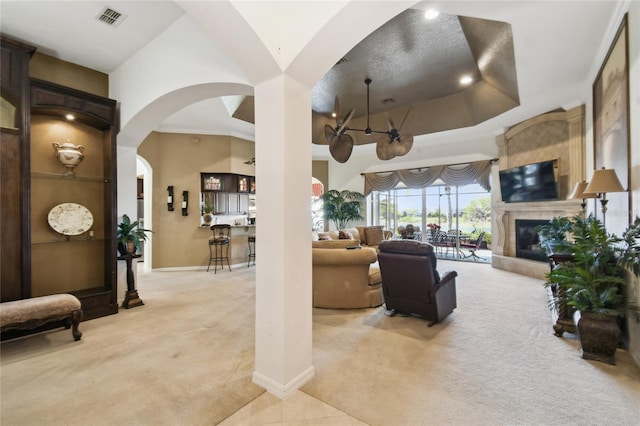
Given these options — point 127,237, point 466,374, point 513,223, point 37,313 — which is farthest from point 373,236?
point 37,313

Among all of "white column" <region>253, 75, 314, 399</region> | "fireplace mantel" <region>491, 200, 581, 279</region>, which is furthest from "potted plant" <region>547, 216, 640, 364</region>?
"fireplace mantel" <region>491, 200, 581, 279</region>

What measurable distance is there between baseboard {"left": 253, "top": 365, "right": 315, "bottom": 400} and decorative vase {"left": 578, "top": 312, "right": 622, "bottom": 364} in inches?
99.4

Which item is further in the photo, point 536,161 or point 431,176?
point 431,176

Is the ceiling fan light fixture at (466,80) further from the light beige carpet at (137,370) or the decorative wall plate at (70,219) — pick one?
the decorative wall plate at (70,219)

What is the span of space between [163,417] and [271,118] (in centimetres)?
220

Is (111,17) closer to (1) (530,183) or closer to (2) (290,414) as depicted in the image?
(2) (290,414)

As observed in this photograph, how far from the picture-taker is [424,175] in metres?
8.04

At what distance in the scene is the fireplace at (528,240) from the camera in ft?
19.8

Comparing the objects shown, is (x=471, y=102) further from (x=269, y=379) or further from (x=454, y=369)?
(x=269, y=379)

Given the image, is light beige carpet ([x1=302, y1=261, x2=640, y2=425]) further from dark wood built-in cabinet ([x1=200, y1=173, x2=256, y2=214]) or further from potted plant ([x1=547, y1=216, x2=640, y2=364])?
dark wood built-in cabinet ([x1=200, y1=173, x2=256, y2=214])

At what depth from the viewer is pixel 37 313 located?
9.17 feet

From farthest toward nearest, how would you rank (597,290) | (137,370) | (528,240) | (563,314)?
1. (528,240)
2. (563,314)
3. (597,290)
4. (137,370)

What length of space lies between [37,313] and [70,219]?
1.37 metres

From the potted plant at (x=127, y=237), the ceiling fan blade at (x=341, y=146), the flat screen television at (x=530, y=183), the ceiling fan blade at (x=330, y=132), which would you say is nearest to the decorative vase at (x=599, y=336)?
the ceiling fan blade at (x=341, y=146)
